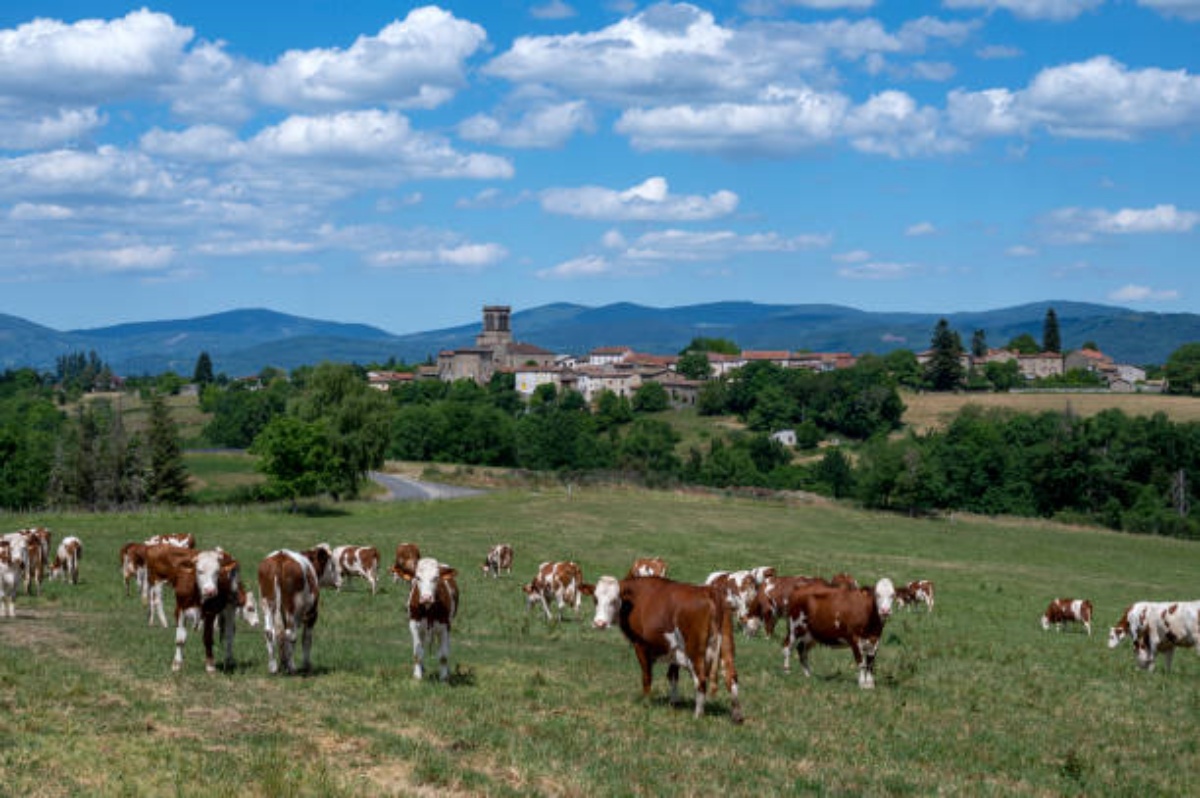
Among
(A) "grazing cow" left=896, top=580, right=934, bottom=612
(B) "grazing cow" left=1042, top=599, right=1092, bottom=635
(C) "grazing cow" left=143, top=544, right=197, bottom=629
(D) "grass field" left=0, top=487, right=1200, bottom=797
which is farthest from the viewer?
(A) "grazing cow" left=896, top=580, right=934, bottom=612

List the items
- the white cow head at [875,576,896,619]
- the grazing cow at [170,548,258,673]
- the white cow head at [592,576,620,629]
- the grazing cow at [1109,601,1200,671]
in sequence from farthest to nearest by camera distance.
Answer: the grazing cow at [1109,601,1200,671], the white cow head at [875,576,896,619], the grazing cow at [170,548,258,673], the white cow head at [592,576,620,629]

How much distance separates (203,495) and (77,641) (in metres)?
102

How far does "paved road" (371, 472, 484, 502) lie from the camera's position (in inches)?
3639

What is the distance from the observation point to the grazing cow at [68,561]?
34812mm

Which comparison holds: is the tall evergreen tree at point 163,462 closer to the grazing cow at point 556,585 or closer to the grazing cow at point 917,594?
the grazing cow at point 556,585

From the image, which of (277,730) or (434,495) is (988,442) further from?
(277,730)

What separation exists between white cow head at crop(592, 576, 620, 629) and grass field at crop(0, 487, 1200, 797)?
125 centimetres

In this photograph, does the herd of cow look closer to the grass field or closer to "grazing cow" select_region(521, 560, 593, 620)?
the grass field

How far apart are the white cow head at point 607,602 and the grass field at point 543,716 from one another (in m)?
1.25

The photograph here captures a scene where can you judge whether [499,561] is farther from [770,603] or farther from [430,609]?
[430,609]

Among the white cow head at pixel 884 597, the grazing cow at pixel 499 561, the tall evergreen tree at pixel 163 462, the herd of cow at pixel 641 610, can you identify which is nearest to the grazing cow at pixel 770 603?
the herd of cow at pixel 641 610

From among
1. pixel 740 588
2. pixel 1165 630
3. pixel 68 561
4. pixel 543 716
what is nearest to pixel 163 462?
pixel 68 561

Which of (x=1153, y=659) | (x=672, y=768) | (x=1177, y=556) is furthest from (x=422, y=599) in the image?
(x=1177, y=556)

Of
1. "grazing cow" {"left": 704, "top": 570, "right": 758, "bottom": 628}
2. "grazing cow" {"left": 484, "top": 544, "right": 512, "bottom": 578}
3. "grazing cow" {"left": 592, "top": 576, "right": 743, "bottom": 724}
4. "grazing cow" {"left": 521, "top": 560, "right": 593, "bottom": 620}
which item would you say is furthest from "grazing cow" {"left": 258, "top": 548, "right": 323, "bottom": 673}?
"grazing cow" {"left": 484, "top": 544, "right": 512, "bottom": 578}
